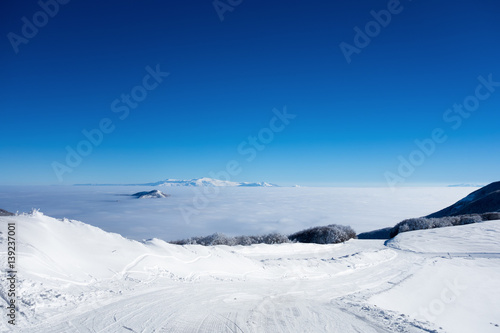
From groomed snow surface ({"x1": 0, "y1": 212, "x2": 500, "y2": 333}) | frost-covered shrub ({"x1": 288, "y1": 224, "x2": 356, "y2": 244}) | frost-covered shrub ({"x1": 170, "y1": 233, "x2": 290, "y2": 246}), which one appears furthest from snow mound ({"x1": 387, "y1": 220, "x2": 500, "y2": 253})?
frost-covered shrub ({"x1": 170, "y1": 233, "x2": 290, "y2": 246})

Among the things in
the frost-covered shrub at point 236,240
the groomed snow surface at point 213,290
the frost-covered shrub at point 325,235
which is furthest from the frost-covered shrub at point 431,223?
the groomed snow surface at point 213,290

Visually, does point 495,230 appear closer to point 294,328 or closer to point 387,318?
point 387,318

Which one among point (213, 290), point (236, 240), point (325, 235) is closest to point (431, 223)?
point (325, 235)

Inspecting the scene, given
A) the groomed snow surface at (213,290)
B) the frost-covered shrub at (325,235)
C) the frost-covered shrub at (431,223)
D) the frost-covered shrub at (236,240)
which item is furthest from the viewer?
the frost-covered shrub at (431,223)

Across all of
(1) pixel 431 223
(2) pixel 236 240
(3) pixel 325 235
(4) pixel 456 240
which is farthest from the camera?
(1) pixel 431 223

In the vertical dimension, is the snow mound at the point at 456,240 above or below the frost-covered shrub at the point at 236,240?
below

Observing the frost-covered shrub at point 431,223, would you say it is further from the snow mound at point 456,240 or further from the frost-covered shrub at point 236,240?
the frost-covered shrub at point 236,240

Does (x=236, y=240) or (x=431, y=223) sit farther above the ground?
(x=236, y=240)

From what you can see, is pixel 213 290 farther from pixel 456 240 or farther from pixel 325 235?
pixel 325 235
